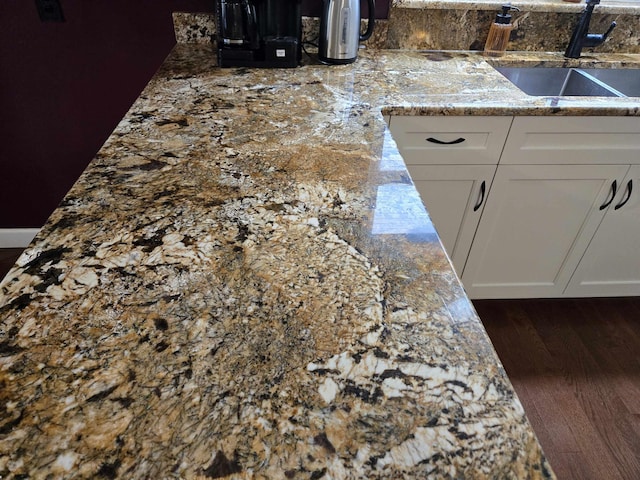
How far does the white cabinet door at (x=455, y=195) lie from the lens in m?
1.58

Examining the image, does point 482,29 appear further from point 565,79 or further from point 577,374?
point 577,374

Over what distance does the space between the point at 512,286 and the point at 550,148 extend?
2.08ft

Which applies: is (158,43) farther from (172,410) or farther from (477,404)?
(477,404)

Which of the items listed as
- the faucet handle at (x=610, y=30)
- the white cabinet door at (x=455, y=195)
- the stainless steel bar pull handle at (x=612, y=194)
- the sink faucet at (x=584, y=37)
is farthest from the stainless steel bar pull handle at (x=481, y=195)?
the faucet handle at (x=610, y=30)

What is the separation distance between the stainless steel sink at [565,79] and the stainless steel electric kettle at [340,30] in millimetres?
662

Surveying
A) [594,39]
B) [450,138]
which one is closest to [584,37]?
[594,39]

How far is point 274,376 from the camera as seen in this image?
55cm

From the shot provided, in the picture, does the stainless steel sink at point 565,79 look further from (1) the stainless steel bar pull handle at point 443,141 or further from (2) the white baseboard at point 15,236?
(2) the white baseboard at point 15,236

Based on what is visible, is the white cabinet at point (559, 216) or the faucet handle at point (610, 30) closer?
the white cabinet at point (559, 216)

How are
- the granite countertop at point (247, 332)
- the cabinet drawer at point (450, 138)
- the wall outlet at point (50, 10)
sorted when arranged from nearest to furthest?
1. the granite countertop at point (247, 332)
2. the cabinet drawer at point (450, 138)
3. the wall outlet at point (50, 10)

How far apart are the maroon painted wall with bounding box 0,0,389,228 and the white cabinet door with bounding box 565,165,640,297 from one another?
117cm

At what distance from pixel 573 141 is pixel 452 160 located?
0.42 meters

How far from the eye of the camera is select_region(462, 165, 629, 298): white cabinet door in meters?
1.62

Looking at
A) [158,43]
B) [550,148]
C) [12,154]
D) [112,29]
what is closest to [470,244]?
[550,148]
